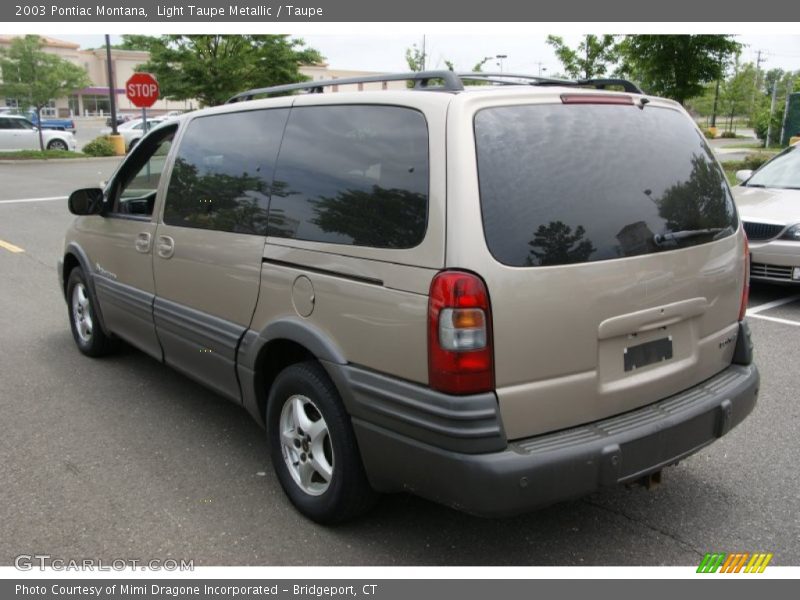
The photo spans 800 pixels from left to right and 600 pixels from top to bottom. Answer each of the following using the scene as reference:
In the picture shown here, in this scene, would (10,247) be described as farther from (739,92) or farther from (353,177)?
(739,92)

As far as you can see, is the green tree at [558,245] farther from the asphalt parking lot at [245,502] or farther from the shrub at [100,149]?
the shrub at [100,149]

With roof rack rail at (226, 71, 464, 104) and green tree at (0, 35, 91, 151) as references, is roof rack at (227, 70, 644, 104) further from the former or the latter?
green tree at (0, 35, 91, 151)

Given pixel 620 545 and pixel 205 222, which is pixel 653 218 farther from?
pixel 205 222

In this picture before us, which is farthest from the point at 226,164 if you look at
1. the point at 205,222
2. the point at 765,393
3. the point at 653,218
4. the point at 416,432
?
the point at 765,393

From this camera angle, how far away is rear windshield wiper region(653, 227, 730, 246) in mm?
2953

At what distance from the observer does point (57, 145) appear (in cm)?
3023

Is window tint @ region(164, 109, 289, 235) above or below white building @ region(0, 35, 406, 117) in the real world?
below

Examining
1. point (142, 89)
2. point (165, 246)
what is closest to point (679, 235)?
point (165, 246)

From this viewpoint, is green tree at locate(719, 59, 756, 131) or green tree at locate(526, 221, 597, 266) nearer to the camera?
green tree at locate(526, 221, 597, 266)

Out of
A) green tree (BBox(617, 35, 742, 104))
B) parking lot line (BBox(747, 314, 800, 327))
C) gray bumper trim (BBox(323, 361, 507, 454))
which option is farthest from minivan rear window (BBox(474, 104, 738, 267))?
green tree (BBox(617, 35, 742, 104))

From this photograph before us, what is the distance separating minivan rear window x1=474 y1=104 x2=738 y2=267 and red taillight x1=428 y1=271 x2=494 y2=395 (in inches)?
7.1

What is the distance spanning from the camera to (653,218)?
9.75 feet

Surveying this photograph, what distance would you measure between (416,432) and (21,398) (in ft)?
10.9

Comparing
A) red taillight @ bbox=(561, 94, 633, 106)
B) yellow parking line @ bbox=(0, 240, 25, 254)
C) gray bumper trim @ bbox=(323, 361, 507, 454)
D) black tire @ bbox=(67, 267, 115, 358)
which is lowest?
yellow parking line @ bbox=(0, 240, 25, 254)
